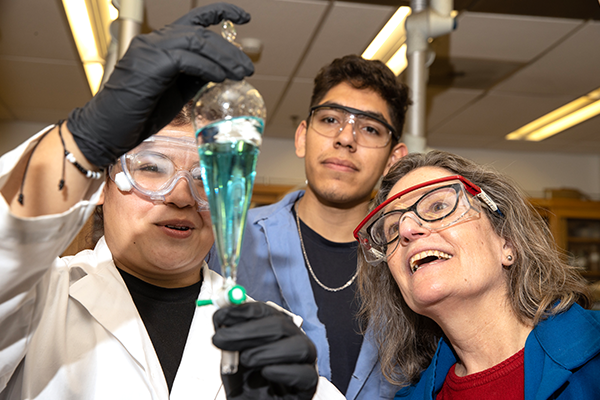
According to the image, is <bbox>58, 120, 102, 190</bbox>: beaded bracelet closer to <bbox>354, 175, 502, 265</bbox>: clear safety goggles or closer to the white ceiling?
<bbox>354, 175, 502, 265</bbox>: clear safety goggles

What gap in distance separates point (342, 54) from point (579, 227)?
4.21 m

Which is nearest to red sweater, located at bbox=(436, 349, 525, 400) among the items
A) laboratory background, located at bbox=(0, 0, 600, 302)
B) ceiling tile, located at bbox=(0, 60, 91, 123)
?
laboratory background, located at bbox=(0, 0, 600, 302)

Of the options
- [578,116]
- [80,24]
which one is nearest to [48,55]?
[80,24]

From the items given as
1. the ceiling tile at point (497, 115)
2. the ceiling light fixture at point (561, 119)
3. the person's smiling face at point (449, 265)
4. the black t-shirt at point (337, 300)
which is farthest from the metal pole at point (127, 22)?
the ceiling light fixture at point (561, 119)

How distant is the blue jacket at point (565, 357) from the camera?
1.26 meters

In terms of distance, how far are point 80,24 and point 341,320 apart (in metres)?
2.86

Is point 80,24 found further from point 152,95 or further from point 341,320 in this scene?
point 152,95

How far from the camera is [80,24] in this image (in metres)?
3.45

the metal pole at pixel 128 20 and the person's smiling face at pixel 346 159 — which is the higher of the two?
the metal pole at pixel 128 20

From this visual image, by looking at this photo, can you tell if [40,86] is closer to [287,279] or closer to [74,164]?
[287,279]

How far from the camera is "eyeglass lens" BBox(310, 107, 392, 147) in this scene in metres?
2.07

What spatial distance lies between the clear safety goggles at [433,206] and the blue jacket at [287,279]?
0.46 metres

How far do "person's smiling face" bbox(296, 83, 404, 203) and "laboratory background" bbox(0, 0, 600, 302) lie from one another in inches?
17.6

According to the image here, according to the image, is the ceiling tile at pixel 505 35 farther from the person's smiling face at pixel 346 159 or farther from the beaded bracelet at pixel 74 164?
the beaded bracelet at pixel 74 164
